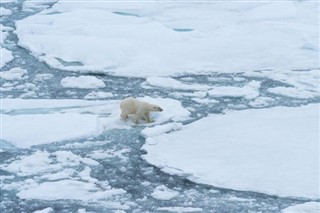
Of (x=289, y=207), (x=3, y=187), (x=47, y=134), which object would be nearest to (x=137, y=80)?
(x=47, y=134)

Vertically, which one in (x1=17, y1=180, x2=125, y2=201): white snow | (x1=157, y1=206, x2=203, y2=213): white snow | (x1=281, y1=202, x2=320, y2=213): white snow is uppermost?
(x1=281, y1=202, x2=320, y2=213): white snow

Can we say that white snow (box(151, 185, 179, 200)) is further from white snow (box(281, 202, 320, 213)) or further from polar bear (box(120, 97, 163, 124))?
polar bear (box(120, 97, 163, 124))

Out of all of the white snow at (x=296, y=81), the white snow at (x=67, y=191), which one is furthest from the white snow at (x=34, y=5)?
the white snow at (x=67, y=191)

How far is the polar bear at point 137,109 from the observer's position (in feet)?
19.9

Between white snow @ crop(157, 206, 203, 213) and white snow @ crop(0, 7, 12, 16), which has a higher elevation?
white snow @ crop(0, 7, 12, 16)

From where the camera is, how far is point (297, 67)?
8.29 meters

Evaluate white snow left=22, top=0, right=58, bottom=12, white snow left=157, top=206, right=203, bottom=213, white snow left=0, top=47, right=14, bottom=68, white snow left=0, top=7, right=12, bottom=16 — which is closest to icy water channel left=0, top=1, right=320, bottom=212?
white snow left=157, top=206, right=203, bottom=213

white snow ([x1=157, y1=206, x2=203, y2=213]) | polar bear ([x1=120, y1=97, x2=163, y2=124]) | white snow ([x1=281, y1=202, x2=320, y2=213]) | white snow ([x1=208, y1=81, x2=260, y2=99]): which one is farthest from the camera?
white snow ([x1=208, y1=81, x2=260, y2=99])

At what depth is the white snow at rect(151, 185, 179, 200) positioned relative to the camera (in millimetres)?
4516

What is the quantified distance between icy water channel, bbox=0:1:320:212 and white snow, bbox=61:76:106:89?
102 mm

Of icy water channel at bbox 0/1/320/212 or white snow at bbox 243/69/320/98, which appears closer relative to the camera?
icy water channel at bbox 0/1/320/212

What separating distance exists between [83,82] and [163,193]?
3252 millimetres

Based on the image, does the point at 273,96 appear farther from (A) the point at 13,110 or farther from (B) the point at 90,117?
(A) the point at 13,110

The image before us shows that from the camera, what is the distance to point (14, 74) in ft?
25.5
